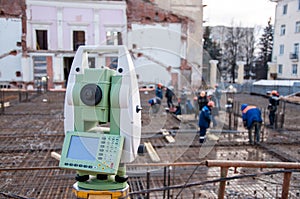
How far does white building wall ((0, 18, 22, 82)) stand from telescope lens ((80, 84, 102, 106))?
65.1 ft

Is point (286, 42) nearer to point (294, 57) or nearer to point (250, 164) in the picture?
point (294, 57)

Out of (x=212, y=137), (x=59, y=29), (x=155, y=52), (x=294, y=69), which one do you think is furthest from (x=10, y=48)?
(x=294, y=69)

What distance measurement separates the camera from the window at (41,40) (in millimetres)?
20250

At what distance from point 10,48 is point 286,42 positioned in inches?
914

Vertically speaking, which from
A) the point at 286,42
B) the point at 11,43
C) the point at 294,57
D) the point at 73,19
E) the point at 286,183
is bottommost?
the point at 286,183

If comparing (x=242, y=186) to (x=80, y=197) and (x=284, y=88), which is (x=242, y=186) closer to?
(x=80, y=197)

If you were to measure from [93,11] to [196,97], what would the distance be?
1465cm

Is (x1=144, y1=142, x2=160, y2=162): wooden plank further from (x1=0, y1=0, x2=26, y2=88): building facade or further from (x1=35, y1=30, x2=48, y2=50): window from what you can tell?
(x1=35, y1=30, x2=48, y2=50): window

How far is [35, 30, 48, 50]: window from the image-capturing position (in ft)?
66.4

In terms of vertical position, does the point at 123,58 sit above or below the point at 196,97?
above

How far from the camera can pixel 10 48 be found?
64.2ft

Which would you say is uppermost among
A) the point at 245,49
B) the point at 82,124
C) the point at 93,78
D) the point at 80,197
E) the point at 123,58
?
the point at 245,49

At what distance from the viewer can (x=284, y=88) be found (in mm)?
17750

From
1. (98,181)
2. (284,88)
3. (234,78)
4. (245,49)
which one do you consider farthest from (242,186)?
(245,49)
